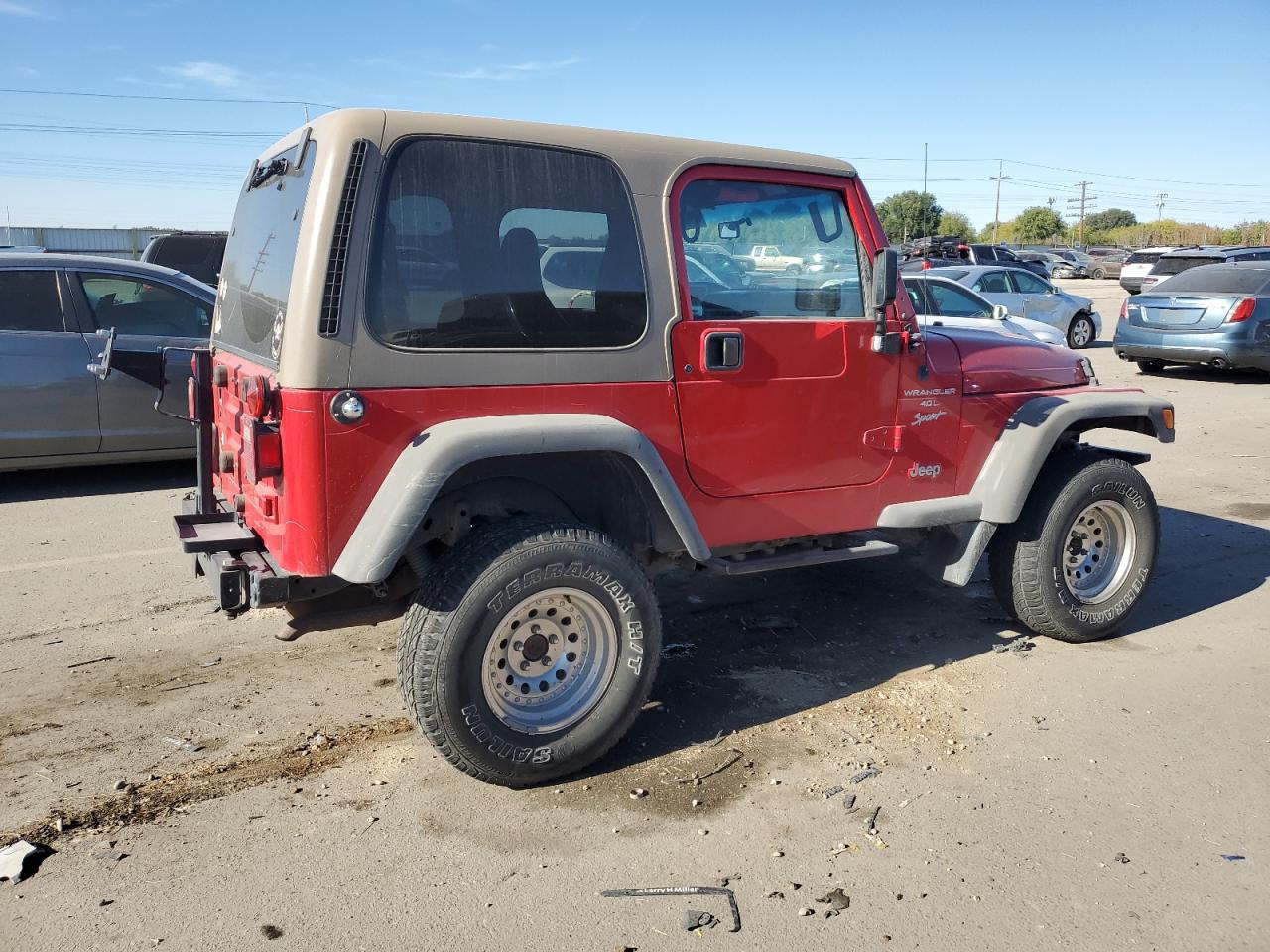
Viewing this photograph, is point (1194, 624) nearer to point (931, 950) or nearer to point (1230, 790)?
point (1230, 790)

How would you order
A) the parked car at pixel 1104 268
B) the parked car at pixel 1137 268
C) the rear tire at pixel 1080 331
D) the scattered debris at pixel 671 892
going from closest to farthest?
the scattered debris at pixel 671 892, the rear tire at pixel 1080 331, the parked car at pixel 1137 268, the parked car at pixel 1104 268

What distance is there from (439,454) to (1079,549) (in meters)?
3.32

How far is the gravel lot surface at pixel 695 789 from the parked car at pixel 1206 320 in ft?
31.0

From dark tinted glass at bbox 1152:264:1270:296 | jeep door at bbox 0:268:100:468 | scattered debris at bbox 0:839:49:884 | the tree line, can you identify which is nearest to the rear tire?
dark tinted glass at bbox 1152:264:1270:296

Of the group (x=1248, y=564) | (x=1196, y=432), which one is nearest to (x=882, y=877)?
(x=1248, y=564)

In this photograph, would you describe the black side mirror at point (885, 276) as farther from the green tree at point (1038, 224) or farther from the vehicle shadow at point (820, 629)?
the green tree at point (1038, 224)

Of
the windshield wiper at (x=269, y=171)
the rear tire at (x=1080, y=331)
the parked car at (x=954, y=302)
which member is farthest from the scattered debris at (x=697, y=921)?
the rear tire at (x=1080, y=331)

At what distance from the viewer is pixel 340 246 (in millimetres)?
3156

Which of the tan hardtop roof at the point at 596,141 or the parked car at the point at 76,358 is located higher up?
the tan hardtop roof at the point at 596,141

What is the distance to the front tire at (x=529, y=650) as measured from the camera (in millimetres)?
3295

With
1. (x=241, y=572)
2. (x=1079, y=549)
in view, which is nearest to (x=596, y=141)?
(x=241, y=572)

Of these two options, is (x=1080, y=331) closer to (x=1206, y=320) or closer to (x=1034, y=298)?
(x=1034, y=298)

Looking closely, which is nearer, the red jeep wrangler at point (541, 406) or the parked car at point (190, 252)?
the red jeep wrangler at point (541, 406)

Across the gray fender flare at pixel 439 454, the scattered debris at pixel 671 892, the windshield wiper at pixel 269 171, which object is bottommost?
the scattered debris at pixel 671 892
